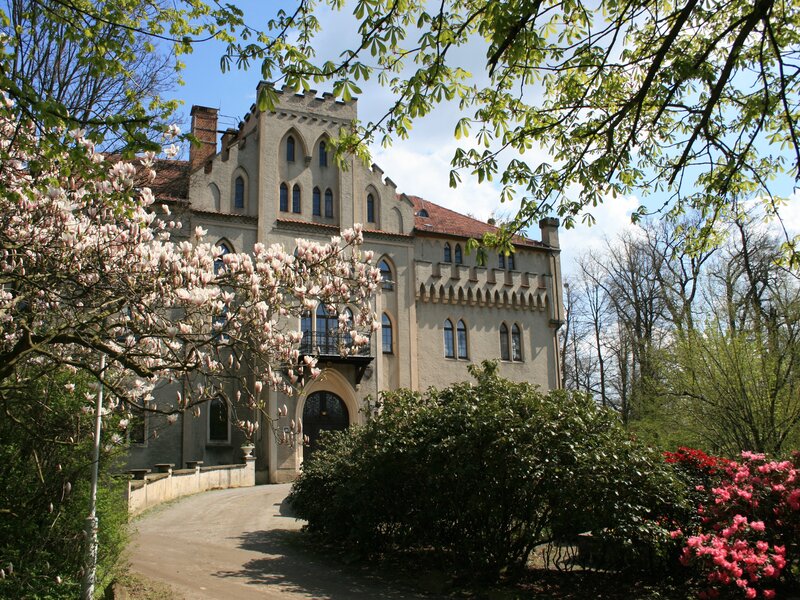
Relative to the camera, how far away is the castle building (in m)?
28.1

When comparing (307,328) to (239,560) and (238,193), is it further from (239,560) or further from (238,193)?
(239,560)

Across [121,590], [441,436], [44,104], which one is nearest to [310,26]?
[44,104]

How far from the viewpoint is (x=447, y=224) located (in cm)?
3559

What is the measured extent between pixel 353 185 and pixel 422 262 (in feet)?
16.2

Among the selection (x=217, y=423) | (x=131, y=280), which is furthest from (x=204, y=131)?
(x=131, y=280)

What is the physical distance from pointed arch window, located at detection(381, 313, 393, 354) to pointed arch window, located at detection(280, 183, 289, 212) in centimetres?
664

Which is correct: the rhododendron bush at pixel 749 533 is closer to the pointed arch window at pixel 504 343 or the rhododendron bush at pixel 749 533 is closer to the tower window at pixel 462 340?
the tower window at pixel 462 340

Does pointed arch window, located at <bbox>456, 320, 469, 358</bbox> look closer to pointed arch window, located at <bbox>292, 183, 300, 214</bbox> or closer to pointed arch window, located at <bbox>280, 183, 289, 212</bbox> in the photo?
pointed arch window, located at <bbox>292, 183, 300, 214</bbox>

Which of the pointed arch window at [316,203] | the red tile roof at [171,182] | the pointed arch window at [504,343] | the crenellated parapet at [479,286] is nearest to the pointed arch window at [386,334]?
the crenellated parapet at [479,286]

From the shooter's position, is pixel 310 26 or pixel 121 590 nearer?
pixel 310 26

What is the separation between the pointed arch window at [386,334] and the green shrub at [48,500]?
2145 cm

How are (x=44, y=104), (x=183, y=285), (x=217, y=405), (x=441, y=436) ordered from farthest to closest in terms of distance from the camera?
(x=217, y=405) < (x=441, y=436) < (x=183, y=285) < (x=44, y=104)

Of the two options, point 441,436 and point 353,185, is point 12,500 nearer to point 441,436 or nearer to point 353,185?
point 441,436

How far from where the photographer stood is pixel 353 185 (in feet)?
106
